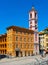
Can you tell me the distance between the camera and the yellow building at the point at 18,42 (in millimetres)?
79188

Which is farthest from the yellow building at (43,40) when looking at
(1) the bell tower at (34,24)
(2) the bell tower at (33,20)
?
(2) the bell tower at (33,20)

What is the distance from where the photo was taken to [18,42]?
8044cm

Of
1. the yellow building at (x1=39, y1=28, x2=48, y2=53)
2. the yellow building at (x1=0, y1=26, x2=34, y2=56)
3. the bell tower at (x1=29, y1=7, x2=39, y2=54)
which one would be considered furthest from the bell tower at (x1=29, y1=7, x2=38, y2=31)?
the yellow building at (x1=39, y1=28, x2=48, y2=53)

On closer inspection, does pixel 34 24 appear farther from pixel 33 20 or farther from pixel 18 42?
pixel 18 42

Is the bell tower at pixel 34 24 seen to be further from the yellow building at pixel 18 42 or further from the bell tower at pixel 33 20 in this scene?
the yellow building at pixel 18 42

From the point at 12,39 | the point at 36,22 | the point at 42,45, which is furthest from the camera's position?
the point at 42,45

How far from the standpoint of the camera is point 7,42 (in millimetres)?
83688

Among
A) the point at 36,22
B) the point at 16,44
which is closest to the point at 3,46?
the point at 16,44

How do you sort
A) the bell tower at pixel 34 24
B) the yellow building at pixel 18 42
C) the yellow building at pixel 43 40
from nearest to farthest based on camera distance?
the yellow building at pixel 18 42 → the bell tower at pixel 34 24 → the yellow building at pixel 43 40

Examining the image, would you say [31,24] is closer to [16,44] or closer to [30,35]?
[30,35]

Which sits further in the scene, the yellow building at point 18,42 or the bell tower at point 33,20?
the bell tower at point 33,20

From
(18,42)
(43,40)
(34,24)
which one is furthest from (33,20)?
(43,40)

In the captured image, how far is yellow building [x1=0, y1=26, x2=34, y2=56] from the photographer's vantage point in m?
79.2

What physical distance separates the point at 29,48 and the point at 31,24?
35.0 feet
